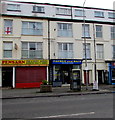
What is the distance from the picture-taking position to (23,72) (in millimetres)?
20516

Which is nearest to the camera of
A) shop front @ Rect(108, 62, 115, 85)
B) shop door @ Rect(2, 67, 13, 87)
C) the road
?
the road

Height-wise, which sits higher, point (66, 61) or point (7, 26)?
point (7, 26)

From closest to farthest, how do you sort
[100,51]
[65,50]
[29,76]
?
[29,76] < [65,50] < [100,51]

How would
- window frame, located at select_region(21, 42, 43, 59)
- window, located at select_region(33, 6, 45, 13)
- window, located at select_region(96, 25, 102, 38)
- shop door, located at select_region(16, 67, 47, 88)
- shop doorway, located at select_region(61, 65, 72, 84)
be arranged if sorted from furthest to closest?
window, located at select_region(33, 6, 45, 13), window, located at select_region(96, 25, 102, 38), shop doorway, located at select_region(61, 65, 72, 84), window frame, located at select_region(21, 42, 43, 59), shop door, located at select_region(16, 67, 47, 88)

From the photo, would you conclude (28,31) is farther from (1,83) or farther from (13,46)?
(1,83)

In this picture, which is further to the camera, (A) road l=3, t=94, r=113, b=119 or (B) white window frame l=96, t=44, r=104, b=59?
(B) white window frame l=96, t=44, r=104, b=59

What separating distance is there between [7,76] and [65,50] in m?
8.56

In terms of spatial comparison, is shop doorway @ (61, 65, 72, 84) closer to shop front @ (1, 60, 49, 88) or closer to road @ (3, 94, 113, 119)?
shop front @ (1, 60, 49, 88)

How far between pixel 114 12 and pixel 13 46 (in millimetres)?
24314

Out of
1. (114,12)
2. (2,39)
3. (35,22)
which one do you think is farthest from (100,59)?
(114,12)

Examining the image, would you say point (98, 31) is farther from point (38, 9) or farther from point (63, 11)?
point (38, 9)

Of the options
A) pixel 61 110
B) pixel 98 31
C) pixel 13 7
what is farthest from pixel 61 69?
pixel 13 7

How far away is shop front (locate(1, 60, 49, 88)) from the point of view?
20172 millimetres

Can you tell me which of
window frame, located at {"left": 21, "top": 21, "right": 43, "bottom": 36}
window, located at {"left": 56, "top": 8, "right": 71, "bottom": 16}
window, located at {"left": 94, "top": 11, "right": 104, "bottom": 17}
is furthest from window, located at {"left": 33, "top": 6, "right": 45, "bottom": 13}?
window, located at {"left": 94, "top": 11, "right": 104, "bottom": 17}
